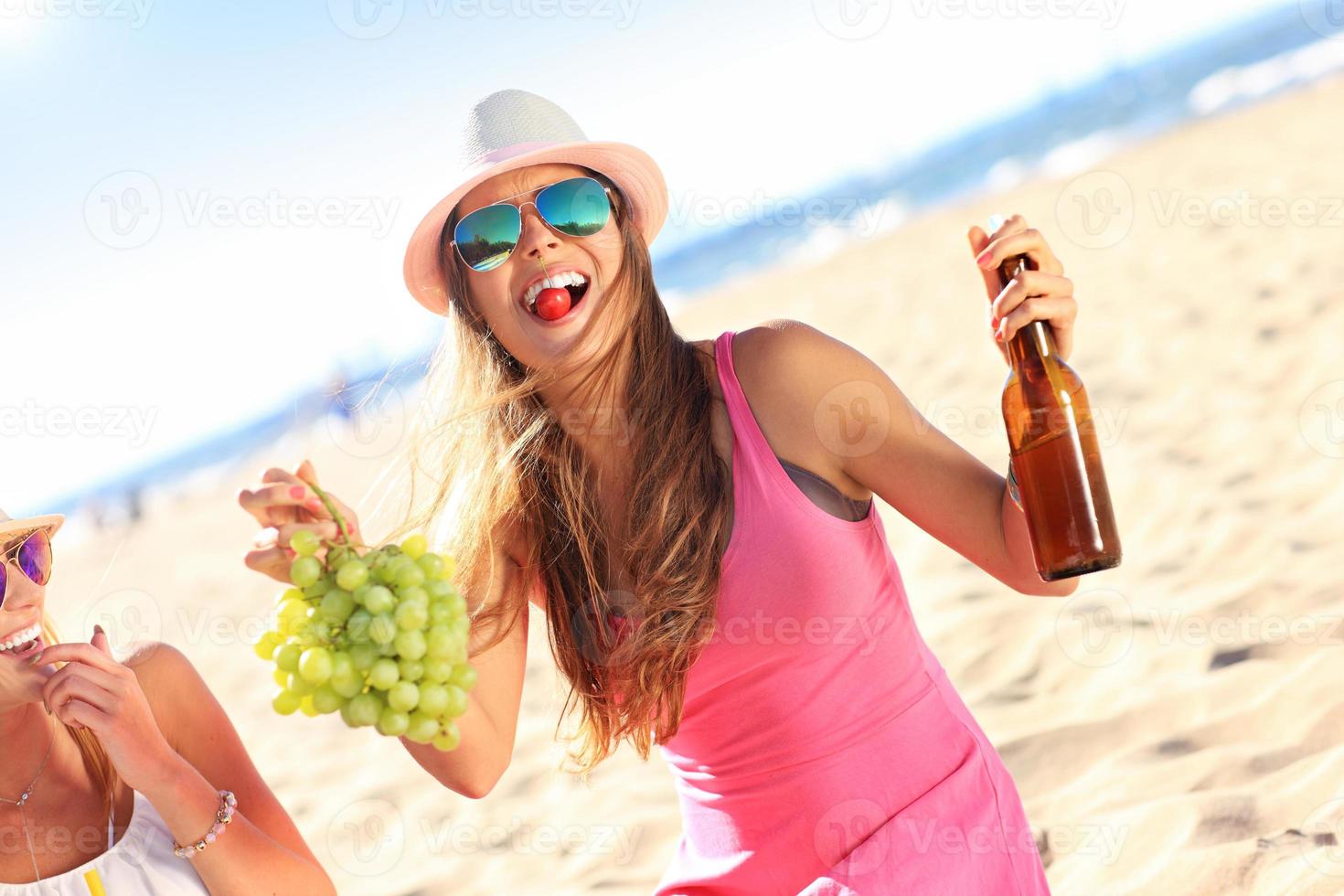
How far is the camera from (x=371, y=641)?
1.58 metres

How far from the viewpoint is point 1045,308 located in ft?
6.93

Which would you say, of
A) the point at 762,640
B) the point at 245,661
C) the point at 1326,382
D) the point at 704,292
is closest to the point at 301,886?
the point at 762,640

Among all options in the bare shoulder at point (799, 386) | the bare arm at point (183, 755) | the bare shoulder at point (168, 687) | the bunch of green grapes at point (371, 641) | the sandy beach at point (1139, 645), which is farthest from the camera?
the sandy beach at point (1139, 645)

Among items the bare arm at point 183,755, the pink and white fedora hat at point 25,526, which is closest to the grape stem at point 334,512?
Answer: the bare arm at point 183,755

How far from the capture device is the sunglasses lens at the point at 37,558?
2.41 m

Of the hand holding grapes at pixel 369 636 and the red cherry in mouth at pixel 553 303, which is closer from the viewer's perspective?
the hand holding grapes at pixel 369 636

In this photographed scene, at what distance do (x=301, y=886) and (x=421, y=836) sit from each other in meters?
2.57

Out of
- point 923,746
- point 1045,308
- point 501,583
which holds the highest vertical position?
point 1045,308

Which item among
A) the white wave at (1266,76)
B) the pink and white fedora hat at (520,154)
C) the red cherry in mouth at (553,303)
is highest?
the white wave at (1266,76)

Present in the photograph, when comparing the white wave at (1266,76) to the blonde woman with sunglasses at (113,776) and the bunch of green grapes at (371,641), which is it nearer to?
the blonde woman with sunglasses at (113,776)

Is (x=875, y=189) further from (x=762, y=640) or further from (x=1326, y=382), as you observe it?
(x=762, y=640)

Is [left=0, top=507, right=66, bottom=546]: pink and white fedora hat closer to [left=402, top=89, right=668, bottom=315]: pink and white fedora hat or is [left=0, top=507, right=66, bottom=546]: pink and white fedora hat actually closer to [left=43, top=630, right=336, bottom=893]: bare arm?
[left=43, top=630, right=336, bottom=893]: bare arm

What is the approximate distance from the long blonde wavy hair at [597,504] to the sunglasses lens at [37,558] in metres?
0.78

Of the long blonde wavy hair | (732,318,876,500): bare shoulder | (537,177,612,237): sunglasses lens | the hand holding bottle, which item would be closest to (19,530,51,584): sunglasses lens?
the long blonde wavy hair
